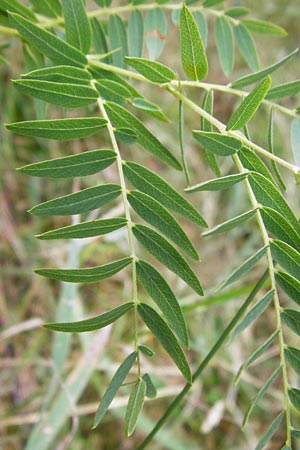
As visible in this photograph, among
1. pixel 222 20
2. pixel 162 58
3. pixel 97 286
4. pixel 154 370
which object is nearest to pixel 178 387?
pixel 154 370

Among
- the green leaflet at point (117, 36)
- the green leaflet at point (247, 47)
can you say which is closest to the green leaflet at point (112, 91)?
the green leaflet at point (117, 36)

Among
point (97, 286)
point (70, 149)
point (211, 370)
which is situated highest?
point (70, 149)

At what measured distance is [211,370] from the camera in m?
1.42

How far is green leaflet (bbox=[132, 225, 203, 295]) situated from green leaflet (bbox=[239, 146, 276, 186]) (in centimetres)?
9

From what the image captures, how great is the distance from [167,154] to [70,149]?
3.33 feet

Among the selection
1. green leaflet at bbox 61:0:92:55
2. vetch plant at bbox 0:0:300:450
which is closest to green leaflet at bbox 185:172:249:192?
vetch plant at bbox 0:0:300:450

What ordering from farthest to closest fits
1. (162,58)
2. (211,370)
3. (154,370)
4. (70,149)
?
(162,58) < (70,149) < (211,370) < (154,370)

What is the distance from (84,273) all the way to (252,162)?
0.16m

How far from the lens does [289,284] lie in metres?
0.50

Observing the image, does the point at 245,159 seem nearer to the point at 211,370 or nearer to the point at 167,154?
the point at 167,154

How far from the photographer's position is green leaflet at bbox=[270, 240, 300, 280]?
1.59 feet

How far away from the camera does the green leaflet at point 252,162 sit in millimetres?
500

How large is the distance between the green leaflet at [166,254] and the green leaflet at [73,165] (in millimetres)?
62

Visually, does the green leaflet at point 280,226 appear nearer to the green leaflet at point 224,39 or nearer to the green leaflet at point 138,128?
the green leaflet at point 138,128
